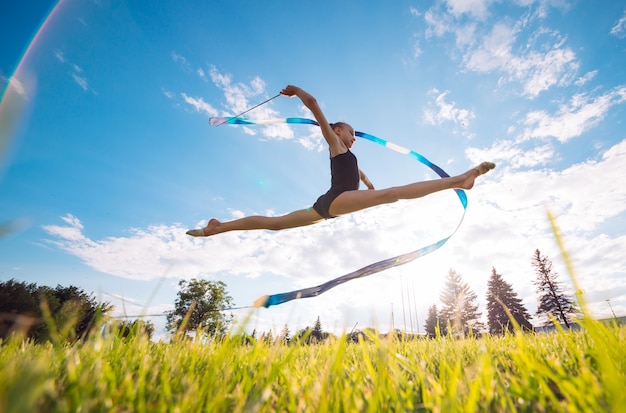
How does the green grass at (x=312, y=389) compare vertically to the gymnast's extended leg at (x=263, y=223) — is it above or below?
below

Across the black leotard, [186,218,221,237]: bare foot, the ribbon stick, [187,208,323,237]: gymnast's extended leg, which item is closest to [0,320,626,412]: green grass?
the ribbon stick

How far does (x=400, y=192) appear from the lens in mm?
4152

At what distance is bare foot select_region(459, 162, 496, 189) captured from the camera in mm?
4066

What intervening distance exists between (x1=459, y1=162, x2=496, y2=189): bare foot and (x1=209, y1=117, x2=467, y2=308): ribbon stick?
68 cm

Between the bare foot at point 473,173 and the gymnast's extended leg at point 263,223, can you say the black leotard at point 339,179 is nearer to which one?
the gymnast's extended leg at point 263,223

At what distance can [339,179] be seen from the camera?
185 inches

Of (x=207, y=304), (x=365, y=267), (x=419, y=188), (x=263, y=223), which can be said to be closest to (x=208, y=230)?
(x=263, y=223)

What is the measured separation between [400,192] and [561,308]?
56.1m

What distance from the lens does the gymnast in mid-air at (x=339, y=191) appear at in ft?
13.6

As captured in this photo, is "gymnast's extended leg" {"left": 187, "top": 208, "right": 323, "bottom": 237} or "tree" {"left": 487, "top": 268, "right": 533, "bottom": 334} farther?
"tree" {"left": 487, "top": 268, "right": 533, "bottom": 334}

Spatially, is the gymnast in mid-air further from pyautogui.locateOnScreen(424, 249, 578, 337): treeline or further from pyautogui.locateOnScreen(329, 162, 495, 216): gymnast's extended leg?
pyautogui.locateOnScreen(424, 249, 578, 337): treeline

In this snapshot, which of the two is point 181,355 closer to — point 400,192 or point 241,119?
point 400,192

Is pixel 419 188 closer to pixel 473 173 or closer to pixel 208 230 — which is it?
pixel 473 173

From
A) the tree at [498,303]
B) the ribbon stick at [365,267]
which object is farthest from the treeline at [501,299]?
the ribbon stick at [365,267]
